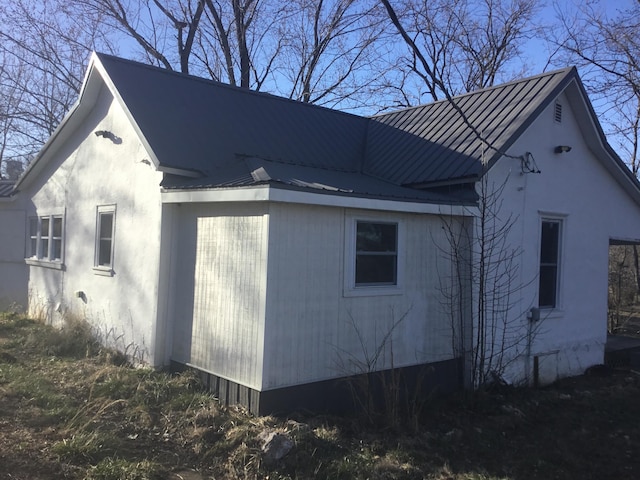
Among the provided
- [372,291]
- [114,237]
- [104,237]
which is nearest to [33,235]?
[104,237]

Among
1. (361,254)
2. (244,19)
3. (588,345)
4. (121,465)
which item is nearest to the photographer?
(121,465)

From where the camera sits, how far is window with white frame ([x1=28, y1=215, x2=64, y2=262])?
11797 millimetres

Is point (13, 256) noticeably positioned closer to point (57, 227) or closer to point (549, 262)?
point (57, 227)

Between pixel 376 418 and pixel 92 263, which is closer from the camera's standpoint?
pixel 376 418

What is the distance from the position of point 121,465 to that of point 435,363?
186 inches

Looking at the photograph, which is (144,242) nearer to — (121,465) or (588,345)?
(121,465)

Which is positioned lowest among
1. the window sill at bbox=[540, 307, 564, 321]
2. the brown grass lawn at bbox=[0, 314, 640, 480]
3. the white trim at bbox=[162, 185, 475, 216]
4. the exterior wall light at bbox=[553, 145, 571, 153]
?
the brown grass lawn at bbox=[0, 314, 640, 480]

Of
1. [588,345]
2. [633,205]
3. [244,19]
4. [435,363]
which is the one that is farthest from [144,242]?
[244,19]

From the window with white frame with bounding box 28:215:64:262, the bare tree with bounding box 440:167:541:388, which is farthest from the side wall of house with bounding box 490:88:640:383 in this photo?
the window with white frame with bounding box 28:215:64:262

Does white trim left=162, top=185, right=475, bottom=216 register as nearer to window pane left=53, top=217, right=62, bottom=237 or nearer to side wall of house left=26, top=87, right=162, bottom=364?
side wall of house left=26, top=87, right=162, bottom=364

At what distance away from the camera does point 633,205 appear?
11820 mm

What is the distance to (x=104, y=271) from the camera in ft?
30.8

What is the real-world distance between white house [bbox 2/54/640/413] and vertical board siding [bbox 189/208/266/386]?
0.03 meters

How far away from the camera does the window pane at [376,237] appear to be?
24.2 ft
